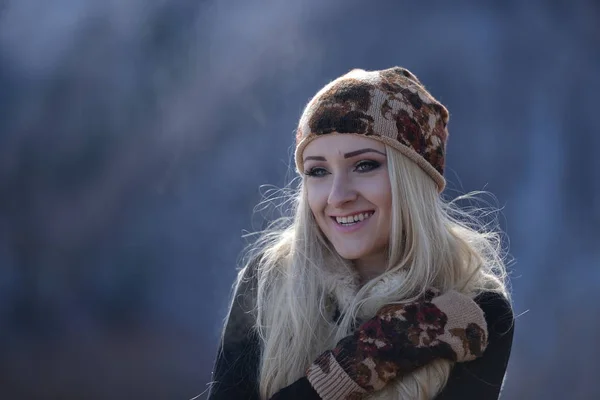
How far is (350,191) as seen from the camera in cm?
199

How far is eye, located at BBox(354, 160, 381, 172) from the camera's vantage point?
6.56 ft

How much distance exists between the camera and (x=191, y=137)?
4332 mm

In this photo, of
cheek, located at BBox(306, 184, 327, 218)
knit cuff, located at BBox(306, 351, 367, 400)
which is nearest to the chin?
cheek, located at BBox(306, 184, 327, 218)

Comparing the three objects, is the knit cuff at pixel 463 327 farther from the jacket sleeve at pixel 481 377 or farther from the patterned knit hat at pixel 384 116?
the patterned knit hat at pixel 384 116

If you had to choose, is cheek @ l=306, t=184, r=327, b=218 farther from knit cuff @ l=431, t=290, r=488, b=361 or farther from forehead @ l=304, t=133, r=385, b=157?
knit cuff @ l=431, t=290, r=488, b=361

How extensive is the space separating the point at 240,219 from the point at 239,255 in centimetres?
22

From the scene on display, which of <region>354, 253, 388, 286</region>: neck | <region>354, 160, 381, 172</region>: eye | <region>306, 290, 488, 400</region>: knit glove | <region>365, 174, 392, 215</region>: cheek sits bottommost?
<region>306, 290, 488, 400</region>: knit glove

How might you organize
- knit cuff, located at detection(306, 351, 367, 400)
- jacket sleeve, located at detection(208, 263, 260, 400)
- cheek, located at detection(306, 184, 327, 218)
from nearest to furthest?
knit cuff, located at detection(306, 351, 367, 400)
jacket sleeve, located at detection(208, 263, 260, 400)
cheek, located at detection(306, 184, 327, 218)

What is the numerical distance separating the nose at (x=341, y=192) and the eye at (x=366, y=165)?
0.17ft

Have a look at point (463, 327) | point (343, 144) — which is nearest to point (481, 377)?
point (463, 327)

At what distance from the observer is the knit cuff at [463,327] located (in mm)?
1754

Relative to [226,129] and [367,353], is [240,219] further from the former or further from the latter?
[367,353]

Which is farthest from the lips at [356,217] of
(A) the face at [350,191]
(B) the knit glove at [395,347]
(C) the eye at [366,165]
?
(B) the knit glove at [395,347]

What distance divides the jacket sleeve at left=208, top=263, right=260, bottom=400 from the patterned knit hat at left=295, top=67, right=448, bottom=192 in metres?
0.43
